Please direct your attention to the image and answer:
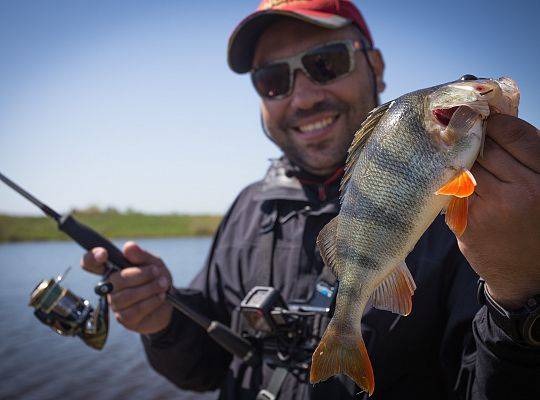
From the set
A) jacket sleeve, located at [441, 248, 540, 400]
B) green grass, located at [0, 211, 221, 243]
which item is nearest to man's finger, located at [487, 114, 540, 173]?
jacket sleeve, located at [441, 248, 540, 400]

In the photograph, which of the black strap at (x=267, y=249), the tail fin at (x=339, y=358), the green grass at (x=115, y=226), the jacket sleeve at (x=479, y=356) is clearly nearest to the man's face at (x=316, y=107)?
the black strap at (x=267, y=249)

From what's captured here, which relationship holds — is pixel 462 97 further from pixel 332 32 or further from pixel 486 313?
pixel 332 32

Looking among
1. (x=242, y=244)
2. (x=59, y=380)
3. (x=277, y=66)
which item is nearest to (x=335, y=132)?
(x=277, y=66)

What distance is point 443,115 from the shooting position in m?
1.50

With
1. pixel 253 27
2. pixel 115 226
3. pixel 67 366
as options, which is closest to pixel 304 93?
pixel 253 27

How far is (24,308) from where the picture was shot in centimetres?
1152

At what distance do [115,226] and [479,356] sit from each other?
37060 millimetres

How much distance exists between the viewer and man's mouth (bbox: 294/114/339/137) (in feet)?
10.8

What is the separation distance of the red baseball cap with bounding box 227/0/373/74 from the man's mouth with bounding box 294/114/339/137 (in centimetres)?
71

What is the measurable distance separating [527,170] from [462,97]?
0.32m

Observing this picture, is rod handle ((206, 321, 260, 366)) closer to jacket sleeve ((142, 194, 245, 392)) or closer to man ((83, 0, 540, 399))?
man ((83, 0, 540, 399))

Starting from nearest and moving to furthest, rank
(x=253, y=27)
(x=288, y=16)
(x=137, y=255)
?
(x=137, y=255), (x=288, y=16), (x=253, y=27)

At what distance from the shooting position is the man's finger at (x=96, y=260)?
10.0ft

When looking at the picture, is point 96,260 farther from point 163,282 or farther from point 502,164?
point 502,164
